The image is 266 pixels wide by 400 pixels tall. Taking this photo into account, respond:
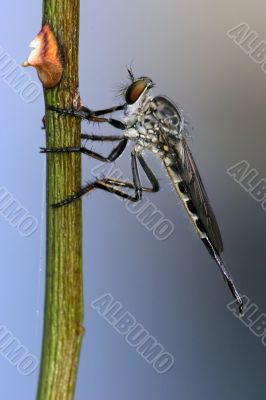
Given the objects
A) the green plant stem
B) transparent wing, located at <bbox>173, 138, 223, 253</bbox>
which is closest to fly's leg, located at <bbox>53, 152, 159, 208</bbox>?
transparent wing, located at <bbox>173, 138, 223, 253</bbox>

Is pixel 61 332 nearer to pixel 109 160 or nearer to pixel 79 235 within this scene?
pixel 79 235

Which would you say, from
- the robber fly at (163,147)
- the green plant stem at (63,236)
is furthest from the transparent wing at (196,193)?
the green plant stem at (63,236)

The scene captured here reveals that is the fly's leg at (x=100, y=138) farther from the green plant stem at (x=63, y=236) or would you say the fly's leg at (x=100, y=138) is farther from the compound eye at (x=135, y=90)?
A: the green plant stem at (x=63, y=236)

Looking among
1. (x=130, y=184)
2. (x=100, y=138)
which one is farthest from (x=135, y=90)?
(x=130, y=184)

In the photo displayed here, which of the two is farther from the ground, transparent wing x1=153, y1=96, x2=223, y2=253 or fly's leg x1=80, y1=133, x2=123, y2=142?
fly's leg x1=80, y1=133, x2=123, y2=142

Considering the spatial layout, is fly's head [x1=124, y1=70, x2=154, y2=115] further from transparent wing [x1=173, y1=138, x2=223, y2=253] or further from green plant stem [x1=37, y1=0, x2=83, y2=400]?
green plant stem [x1=37, y1=0, x2=83, y2=400]

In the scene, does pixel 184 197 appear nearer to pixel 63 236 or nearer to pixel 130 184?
pixel 130 184
